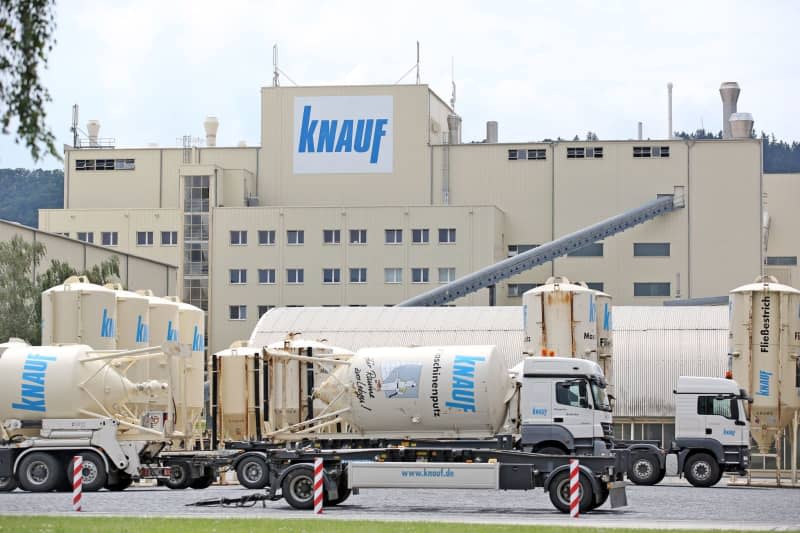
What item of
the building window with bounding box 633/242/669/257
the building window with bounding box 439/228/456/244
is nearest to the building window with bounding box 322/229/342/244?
the building window with bounding box 439/228/456/244

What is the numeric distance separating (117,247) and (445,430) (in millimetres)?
78385

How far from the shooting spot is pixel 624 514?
34.3 metres

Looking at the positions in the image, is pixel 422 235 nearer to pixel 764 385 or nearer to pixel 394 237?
pixel 394 237

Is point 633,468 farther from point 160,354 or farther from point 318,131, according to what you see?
point 318,131

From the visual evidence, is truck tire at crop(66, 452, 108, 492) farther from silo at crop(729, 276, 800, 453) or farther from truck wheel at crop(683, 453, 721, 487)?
silo at crop(729, 276, 800, 453)

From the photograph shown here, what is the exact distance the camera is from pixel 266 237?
110812 millimetres

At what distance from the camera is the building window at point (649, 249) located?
363ft

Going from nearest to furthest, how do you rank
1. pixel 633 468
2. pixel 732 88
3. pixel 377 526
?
1. pixel 377 526
2. pixel 633 468
3. pixel 732 88

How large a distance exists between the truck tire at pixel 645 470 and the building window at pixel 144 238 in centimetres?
6957

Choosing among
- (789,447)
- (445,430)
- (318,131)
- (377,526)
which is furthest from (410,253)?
(377,526)

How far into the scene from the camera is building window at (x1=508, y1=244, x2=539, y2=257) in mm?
111750

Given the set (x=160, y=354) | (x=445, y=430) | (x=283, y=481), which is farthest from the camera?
(x=160, y=354)

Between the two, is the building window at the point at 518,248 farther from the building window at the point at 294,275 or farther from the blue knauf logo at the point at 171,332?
the blue knauf logo at the point at 171,332

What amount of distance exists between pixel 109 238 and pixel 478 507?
81.8m
